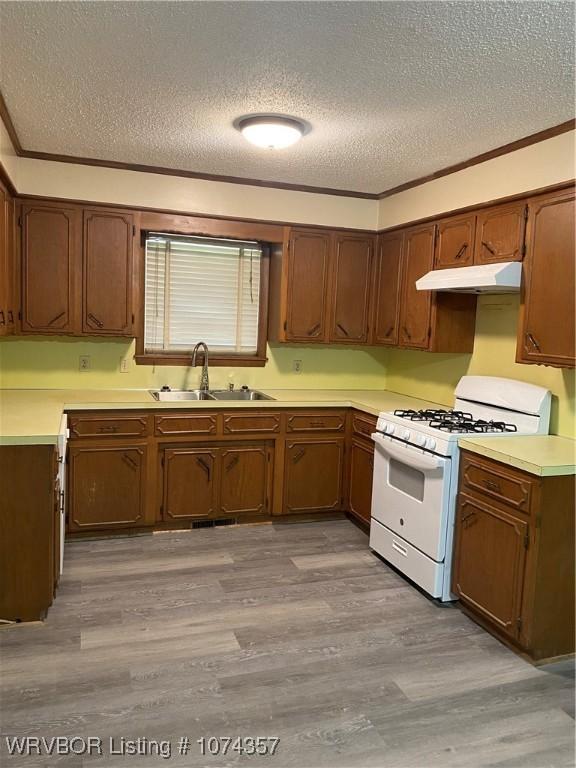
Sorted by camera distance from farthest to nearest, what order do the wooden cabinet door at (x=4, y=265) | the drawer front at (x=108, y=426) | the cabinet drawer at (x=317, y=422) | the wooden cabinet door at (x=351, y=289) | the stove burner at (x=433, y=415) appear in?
the wooden cabinet door at (x=351, y=289) < the cabinet drawer at (x=317, y=422) < the drawer front at (x=108, y=426) < the stove burner at (x=433, y=415) < the wooden cabinet door at (x=4, y=265)

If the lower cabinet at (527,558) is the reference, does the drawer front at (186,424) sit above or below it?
above

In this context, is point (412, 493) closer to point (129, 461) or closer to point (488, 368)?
point (488, 368)

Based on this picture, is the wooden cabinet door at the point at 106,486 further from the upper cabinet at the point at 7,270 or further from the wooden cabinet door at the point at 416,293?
the wooden cabinet door at the point at 416,293

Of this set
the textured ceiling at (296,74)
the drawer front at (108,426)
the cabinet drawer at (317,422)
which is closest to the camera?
the textured ceiling at (296,74)

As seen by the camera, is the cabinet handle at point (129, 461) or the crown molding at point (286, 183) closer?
the crown molding at point (286, 183)

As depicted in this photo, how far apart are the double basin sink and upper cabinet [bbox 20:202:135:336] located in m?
0.53

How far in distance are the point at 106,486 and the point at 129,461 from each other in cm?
22

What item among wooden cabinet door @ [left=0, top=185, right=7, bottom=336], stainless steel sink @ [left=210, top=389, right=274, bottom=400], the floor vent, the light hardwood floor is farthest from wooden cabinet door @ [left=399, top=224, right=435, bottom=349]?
wooden cabinet door @ [left=0, top=185, right=7, bottom=336]

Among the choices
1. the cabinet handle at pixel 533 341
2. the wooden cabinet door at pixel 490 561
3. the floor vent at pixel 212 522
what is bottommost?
the floor vent at pixel 212 522

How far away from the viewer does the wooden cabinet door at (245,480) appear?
4047 mm

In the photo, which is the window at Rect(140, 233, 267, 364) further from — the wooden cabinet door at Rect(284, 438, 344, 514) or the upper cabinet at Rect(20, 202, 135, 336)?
the wooden cabinet door at Rect(284, 438, 344, 514)

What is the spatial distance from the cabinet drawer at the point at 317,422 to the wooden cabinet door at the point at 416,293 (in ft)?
2.36

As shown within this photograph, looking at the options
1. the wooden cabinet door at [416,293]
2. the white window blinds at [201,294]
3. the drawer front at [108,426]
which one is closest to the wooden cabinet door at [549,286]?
the wooden cabinet door at [416,293]

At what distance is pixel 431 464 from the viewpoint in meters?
3.04
